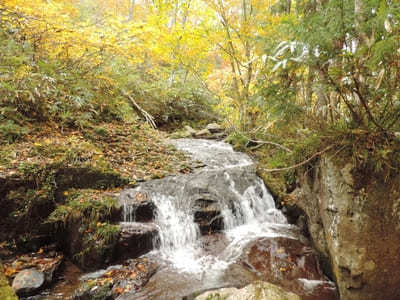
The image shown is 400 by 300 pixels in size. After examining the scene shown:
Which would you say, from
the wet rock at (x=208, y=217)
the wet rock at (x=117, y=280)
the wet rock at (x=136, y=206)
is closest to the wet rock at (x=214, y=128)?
the wet rock at (x=208, y=217)

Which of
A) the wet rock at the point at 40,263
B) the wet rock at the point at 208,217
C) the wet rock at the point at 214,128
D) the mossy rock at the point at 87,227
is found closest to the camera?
the wet rock at the point at 40,263

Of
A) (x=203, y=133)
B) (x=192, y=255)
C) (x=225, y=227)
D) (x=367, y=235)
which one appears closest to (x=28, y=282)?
(x=192, y=255)

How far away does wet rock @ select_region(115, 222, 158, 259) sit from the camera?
4.16m

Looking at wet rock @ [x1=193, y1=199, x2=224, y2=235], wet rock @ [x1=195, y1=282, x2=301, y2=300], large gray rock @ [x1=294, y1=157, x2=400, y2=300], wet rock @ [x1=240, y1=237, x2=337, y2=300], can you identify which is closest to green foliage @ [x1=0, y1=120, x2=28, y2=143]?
wet rock @ [x1=193, y1=199, x2=224, y2=235]

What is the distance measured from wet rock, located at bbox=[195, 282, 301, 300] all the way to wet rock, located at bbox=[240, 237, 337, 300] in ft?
2.35

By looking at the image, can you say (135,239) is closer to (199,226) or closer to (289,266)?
(199,226)

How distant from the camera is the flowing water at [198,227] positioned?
369cm

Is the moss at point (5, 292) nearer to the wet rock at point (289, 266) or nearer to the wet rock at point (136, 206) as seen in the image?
the wet rock at point (136, 206)

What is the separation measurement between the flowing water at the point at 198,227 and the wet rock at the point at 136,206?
0.06m

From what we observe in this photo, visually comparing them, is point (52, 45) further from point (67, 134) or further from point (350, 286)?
point (350, 286)

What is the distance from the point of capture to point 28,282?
341cm

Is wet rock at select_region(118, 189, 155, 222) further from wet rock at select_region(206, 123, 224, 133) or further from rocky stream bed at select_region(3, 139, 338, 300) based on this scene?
wet rock at select_region(206, 123, 224, 133)

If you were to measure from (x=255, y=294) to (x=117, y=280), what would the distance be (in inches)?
85.9

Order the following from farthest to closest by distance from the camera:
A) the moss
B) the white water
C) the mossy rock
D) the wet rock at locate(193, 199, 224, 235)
Answer: 1. the wet rock at locate(193, 199, 224, 235)
2. the white water
3. the mossy rock
4. the moss
